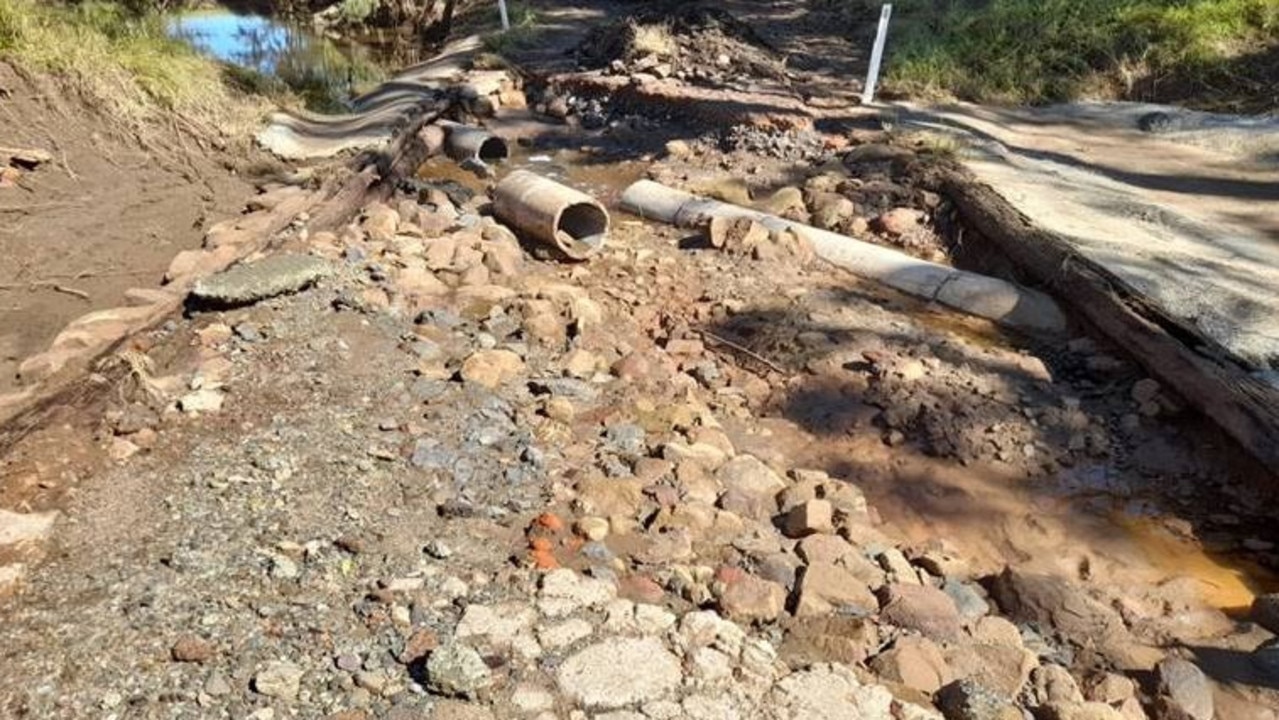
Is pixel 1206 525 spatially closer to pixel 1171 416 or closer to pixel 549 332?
pixel 1171 416

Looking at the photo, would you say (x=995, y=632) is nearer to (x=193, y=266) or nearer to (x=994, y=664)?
(x=994, y=664)

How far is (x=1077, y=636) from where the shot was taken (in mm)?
3205

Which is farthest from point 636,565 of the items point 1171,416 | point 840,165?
point 840,165

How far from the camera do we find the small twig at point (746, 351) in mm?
4820

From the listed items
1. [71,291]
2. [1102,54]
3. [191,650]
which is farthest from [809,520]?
[1102,54]

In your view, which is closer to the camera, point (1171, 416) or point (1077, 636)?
point (1077, 636)

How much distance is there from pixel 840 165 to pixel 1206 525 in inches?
165

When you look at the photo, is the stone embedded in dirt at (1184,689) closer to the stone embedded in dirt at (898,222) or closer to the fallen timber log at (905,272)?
the fallen timber log at (905,272)

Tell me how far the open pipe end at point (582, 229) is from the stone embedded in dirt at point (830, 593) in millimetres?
3206

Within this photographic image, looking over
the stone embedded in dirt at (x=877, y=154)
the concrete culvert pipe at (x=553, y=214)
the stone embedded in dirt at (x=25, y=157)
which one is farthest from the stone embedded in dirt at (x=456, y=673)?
the stone embedded in dirt at (x=877, y=154)


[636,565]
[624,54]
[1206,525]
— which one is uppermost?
[624,54]

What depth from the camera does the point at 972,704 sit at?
2.65 metres

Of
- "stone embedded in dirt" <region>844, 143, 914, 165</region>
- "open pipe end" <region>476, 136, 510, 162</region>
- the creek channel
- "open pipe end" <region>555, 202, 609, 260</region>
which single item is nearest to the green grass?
"stone embedded in dirt" <region>844, 143, 914, 165</region>

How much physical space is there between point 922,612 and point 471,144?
6.00 meters
